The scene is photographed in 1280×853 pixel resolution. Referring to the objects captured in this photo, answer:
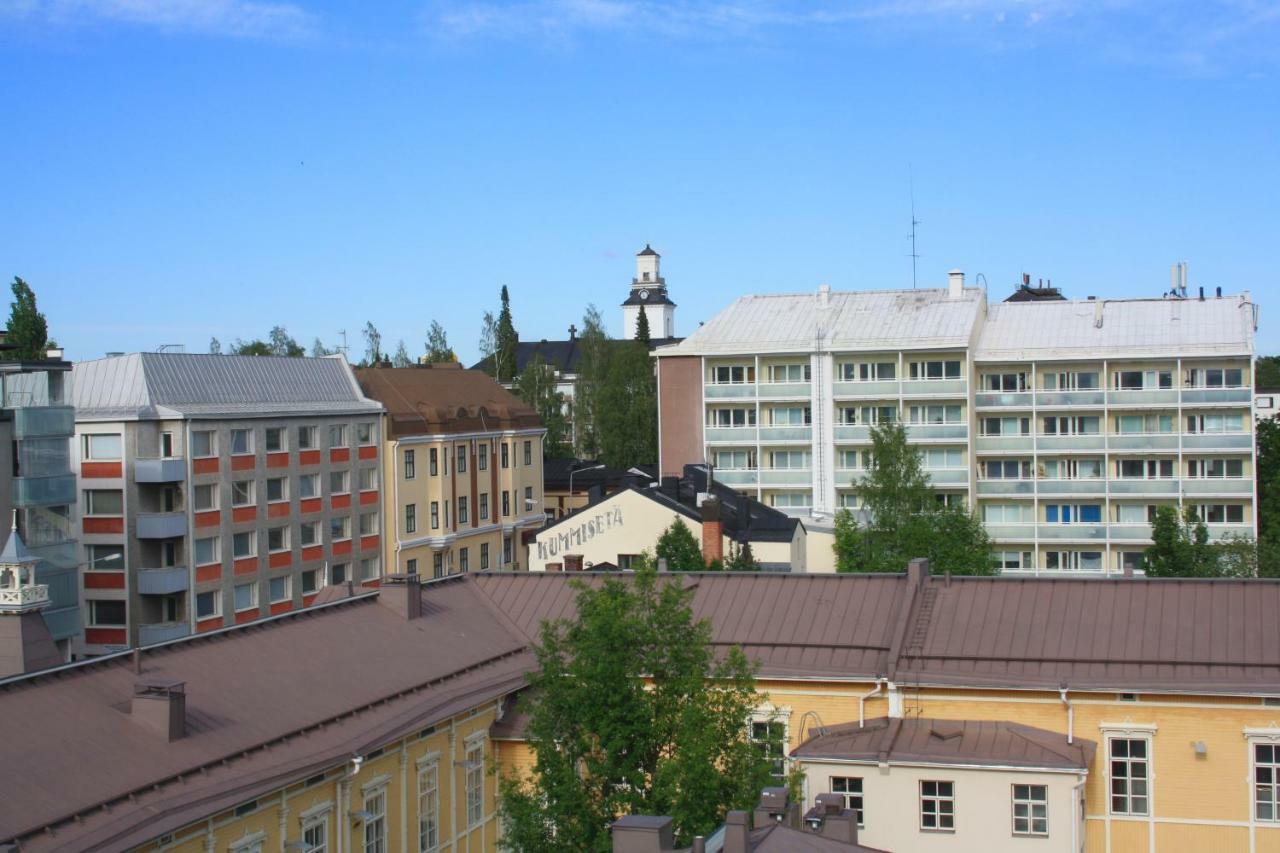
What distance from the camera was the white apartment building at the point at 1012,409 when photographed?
2386 inches

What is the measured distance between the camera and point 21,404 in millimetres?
42844

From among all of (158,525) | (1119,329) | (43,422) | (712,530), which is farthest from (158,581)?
(1119,329)

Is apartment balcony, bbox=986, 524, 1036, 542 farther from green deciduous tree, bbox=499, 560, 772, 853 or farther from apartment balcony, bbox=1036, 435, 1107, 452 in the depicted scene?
green deciduous tree, bbox=499, 560, 772, 853

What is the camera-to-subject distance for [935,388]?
62625 millimetres

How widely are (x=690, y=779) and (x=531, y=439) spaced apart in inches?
2167

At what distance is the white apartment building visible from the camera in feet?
199

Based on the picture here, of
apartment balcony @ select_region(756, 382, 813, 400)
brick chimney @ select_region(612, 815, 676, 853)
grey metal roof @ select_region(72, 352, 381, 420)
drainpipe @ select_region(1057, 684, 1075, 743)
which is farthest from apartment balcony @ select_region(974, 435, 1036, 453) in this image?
brick chimney @ select_region(612, 815, 676, 853)

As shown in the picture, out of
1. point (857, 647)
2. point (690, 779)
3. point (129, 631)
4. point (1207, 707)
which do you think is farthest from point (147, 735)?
point (129, 631)

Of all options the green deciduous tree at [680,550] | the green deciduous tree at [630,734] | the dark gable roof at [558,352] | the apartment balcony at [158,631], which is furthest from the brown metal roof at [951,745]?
the dark gable roof at [558,352]

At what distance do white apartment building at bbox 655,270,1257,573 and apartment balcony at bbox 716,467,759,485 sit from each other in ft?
0.27

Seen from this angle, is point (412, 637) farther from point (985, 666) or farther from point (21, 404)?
point (21, 404)

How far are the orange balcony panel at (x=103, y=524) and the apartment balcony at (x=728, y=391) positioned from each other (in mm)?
28275

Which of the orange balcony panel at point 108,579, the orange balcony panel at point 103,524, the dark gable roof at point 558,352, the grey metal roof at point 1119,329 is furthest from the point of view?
the dark gable roof at point 558,352

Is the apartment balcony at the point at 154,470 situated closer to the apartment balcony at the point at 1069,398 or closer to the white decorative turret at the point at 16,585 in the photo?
the white decorative turret at the point at 16,585
